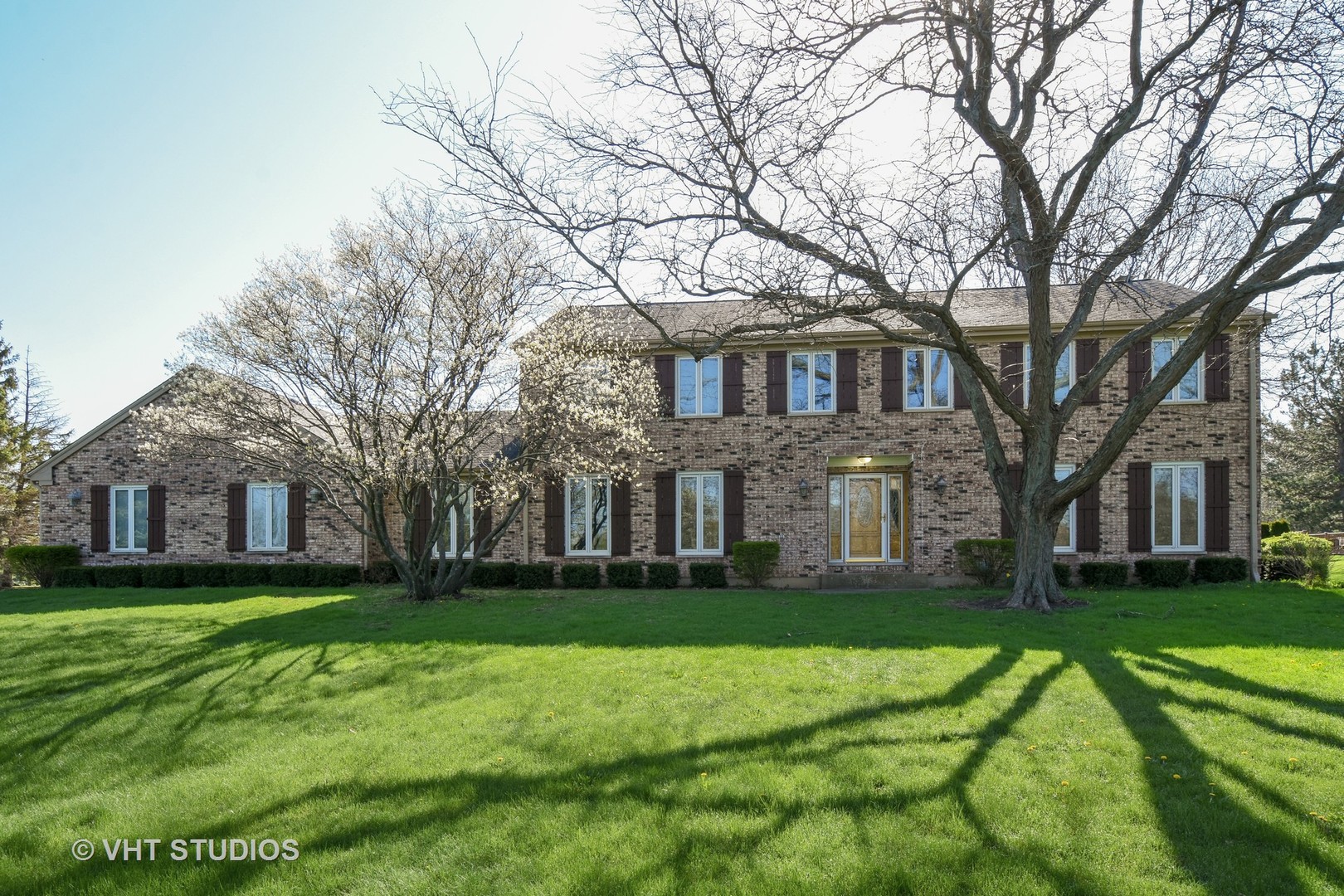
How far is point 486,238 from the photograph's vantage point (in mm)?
11469

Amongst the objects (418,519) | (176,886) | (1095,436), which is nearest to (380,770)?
(176,886)

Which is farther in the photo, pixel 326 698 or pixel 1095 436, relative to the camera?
pixel 1095 436

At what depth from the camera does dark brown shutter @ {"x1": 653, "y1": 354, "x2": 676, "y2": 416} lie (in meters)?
15.3

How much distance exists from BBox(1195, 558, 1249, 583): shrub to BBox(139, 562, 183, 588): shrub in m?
21.1

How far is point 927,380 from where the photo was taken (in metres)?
15.0

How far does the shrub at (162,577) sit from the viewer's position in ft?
52.1

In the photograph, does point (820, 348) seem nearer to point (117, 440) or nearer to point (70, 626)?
point (70, 626)

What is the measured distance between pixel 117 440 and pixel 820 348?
53.5 ft

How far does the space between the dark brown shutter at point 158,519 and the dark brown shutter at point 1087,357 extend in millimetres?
20039

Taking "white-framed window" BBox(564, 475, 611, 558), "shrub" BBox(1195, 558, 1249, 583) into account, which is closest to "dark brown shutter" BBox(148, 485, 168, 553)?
"white-framed window" BBox(564, 475, 611, 558)

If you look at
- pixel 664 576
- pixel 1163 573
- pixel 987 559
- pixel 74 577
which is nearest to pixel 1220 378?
pixel 1163 573

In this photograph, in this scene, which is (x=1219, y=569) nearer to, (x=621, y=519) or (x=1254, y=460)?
(x=1254, y=460)

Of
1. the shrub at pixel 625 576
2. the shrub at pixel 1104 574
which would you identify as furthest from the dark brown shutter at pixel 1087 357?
the shrub at pixel 625 576

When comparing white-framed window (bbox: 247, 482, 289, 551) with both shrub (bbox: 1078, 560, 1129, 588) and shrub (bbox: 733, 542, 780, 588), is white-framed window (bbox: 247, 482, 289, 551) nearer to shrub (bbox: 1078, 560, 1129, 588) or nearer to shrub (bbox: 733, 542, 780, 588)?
shrub (bbox: 733, 542, 780, 588)
